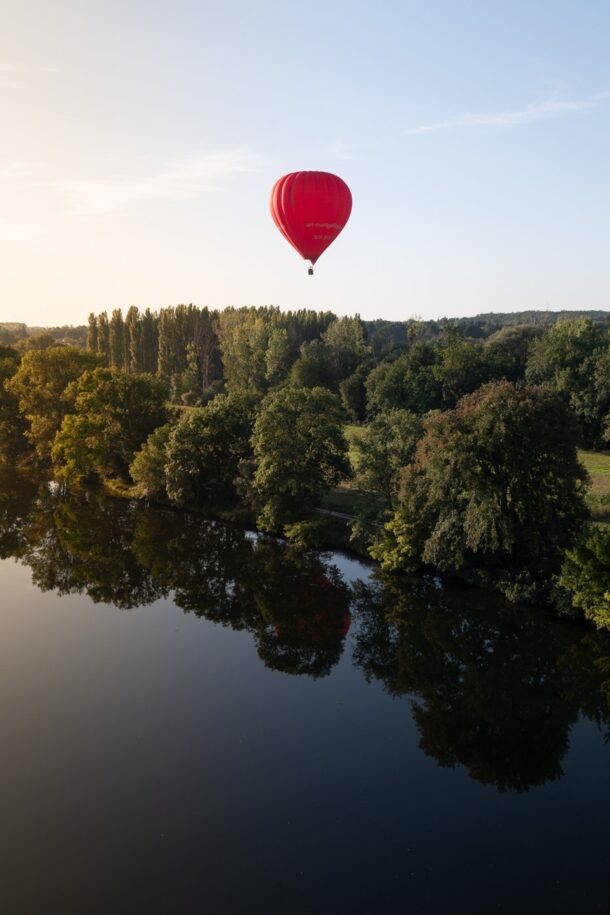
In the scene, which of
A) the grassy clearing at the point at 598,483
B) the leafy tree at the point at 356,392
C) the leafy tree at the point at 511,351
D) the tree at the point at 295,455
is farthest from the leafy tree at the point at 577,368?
the tree at the point at 295,455

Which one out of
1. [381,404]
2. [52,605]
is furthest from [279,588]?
[381,404]

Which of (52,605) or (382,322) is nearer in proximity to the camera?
(52,605)

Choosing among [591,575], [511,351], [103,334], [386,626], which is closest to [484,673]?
[386,626]

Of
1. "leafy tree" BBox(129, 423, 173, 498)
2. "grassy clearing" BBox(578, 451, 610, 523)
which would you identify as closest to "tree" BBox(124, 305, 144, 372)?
"leafy tree" BBox(129, 423, 173, 498)

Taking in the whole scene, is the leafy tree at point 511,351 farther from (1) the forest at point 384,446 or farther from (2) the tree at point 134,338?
(2) the tree at point 134,338

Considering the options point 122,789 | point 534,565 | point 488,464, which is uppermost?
point 488,464

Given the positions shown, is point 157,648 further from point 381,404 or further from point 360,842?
point 381,404

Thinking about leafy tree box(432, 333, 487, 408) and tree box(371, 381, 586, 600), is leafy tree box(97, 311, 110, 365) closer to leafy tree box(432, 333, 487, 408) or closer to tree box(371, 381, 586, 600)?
leafy tree box(432, 333, 487, 408)

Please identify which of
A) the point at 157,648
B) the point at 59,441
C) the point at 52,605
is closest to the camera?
the point at 157,648
